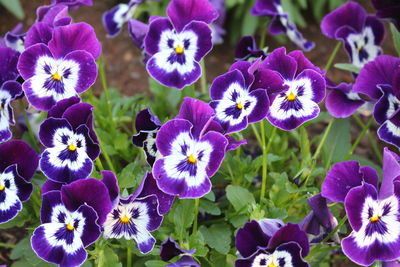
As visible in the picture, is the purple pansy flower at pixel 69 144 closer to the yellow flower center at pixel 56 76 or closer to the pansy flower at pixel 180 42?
the yellow flower center at pixel 56 76

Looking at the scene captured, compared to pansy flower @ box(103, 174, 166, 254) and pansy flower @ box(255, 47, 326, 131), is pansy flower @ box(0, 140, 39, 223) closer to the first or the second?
pansy flower @ box(103, 174, 166, 254)

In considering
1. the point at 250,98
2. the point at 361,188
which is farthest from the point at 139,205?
the point at 361,188

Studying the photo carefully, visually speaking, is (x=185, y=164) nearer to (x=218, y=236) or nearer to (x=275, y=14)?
(x=218, y=236)

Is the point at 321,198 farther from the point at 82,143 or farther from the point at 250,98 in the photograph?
the point at 82,143

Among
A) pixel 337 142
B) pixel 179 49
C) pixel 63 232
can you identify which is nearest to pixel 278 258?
pixel 63 232

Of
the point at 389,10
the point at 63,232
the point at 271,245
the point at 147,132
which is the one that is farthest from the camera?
the point at 389,10
